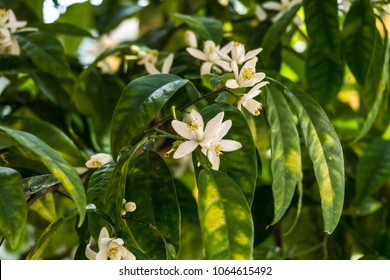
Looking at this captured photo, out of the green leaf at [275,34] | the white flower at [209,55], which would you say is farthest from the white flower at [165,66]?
the green leaf at [275,34]

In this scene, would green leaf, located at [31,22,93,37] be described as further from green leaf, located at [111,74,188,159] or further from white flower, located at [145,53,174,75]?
green leaf, located at [111,74,188,159]

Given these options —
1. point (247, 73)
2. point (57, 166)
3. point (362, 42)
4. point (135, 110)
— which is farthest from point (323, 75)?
point (57, 166)

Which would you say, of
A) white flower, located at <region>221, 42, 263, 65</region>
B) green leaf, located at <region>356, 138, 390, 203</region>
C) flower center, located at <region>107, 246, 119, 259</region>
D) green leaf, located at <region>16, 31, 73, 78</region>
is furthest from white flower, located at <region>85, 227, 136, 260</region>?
green leaf, located at <region>356, 138, 390, 203</region>

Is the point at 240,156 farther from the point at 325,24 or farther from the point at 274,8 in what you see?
the point at 274,8

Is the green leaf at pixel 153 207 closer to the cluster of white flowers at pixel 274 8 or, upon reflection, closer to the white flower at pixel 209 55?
the white flower at pixel 209 55
